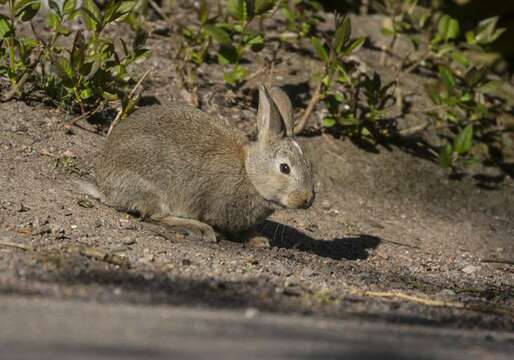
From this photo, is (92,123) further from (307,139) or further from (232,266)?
(232,266)

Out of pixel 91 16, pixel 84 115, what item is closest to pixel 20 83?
pixel 84 115

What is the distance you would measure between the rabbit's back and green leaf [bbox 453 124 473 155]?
279 cm

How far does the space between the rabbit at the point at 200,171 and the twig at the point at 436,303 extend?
143 centimetres

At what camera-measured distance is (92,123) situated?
24.8 ft

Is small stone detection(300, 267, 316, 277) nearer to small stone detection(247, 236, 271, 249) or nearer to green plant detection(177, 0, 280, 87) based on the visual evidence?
small stone detection(247, 236, 271, 249)

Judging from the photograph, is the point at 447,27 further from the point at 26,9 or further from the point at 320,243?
the point at 26,9

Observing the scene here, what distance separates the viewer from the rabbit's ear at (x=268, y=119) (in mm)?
6480

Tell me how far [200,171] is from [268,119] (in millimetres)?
661

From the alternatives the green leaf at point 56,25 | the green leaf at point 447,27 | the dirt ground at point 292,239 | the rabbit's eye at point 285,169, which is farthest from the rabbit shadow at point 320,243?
the green leaf at point 447,27

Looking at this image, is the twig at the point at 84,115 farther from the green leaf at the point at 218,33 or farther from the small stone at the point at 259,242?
the small stone at the point at 259,242

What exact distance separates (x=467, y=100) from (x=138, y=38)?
3.43 metres

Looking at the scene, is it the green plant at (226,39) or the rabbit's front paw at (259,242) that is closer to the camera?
the rabbit's front paw at (259,242)

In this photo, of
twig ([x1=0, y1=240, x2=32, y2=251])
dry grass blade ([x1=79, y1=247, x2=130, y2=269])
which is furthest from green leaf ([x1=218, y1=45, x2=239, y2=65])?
twig ([x1=0, y1=240, x2=32, y2=251])

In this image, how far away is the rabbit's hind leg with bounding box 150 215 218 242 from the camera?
6.36 metres
